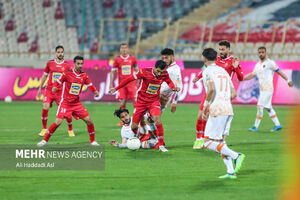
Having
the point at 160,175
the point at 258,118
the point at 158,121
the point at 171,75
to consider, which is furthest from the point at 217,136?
the point at 258,118

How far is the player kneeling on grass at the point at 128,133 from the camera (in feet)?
27.6

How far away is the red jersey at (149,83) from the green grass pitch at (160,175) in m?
0.98

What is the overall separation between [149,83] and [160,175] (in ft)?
7.87

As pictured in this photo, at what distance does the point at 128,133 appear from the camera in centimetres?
842

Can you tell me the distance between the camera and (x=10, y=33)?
32.3 meters

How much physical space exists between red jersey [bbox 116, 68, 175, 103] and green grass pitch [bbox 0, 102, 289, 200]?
0.98m

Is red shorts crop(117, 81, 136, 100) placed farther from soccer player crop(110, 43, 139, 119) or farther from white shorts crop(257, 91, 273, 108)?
white shorts crop(257, 91, 273, 108)

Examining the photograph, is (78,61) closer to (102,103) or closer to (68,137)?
(68,137)

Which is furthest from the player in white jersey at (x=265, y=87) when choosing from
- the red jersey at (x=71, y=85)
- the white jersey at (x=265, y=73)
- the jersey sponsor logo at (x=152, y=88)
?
the red jersey at (x=71, y=85)

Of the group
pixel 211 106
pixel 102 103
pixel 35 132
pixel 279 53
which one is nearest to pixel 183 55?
pixel 279 53

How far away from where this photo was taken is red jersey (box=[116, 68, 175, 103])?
805 cm

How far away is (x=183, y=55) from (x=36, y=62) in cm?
854

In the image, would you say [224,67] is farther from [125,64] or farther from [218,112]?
[125,64]

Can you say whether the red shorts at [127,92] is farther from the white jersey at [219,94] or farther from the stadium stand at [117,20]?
the stadium stand at [117,20]
